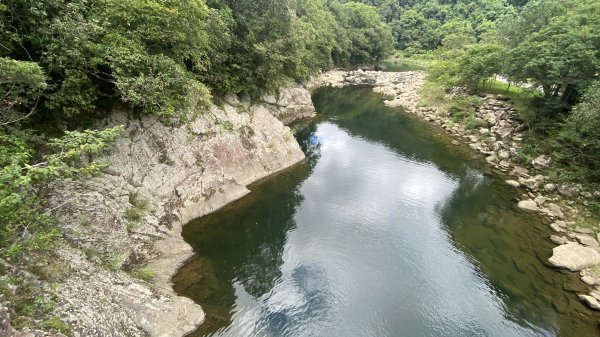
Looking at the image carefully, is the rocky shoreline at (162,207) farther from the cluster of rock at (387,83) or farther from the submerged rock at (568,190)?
the cluster of rock at (387,83)

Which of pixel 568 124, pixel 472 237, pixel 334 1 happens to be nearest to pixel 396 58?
pixel 334 1

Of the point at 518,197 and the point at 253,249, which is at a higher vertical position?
the point at 253,249

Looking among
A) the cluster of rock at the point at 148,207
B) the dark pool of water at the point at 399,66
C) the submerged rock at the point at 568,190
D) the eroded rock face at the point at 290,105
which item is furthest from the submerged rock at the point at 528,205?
the dark pool of water at the point at 399,66

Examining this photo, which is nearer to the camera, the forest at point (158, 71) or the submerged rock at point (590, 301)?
the forest at point (158, 71)

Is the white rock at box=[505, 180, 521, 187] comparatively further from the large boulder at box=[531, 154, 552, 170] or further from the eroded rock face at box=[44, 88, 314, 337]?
the eroded rock face at box=[44, 88, 314, 337]

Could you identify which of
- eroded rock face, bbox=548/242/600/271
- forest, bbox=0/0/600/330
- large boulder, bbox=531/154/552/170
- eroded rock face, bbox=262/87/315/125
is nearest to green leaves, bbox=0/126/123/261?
forest, bbox=0/0/600/330

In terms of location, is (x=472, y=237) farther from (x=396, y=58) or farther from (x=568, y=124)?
(x=396, y=58)

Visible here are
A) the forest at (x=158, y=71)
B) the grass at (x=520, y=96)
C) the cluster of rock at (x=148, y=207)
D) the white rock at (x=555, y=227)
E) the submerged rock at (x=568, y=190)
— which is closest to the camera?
the forest at (x=158, y=71)
